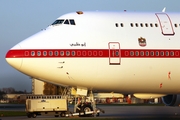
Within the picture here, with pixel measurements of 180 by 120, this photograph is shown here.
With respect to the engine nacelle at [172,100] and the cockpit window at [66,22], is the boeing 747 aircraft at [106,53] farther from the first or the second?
the engine nacelle at [172,100]

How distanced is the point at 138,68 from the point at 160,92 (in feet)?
9.76

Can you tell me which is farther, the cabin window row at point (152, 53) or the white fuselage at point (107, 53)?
the cabin window row at point (152, 53)

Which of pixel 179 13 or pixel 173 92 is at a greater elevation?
pixel 179 13

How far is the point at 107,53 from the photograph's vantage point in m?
33.2

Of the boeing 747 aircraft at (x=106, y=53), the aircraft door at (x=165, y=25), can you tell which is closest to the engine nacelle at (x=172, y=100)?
the boeing 747 aircraft at (x=106, y=53)

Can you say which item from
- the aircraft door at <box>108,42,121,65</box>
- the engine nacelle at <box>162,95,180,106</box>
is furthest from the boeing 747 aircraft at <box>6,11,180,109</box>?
the engine nacelle at <box>162,95,180,106</box>

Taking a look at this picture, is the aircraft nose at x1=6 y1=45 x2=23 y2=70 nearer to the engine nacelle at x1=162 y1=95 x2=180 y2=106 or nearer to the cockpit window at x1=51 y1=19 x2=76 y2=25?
the cockpit window at x1=51 y1=19 x2=76 y2=25

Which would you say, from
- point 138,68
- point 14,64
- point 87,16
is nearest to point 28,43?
point 14,64

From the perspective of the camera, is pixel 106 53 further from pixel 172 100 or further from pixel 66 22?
pixel 172 100

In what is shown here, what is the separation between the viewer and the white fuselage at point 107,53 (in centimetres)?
3291

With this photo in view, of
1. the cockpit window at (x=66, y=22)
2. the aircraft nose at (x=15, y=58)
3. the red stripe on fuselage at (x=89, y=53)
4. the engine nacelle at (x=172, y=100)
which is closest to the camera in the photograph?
the aircraft nose at (x=15, y=58)

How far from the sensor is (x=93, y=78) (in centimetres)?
3347

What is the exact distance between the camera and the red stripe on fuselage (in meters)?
32.7

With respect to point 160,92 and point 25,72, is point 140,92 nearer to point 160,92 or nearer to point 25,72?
point 160,92
